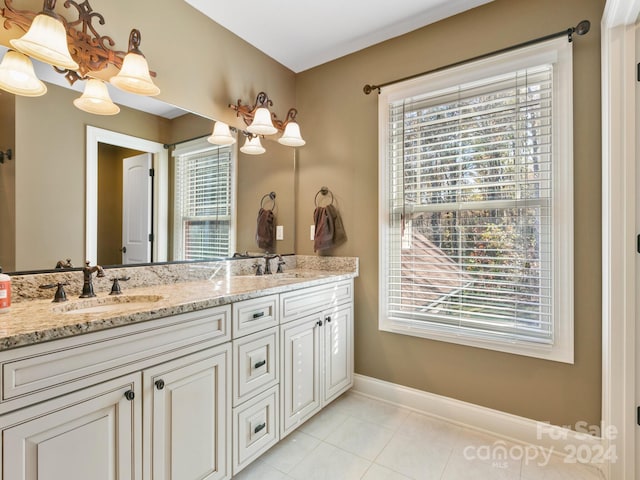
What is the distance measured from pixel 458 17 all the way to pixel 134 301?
249 cm

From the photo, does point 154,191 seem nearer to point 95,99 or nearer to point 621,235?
point 95,99

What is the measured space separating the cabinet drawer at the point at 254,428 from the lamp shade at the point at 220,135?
1.60 m

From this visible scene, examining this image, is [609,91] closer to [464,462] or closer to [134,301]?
[464,462]

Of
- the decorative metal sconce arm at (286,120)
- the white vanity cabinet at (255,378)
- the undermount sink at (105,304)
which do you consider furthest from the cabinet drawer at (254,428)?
the decorative metal sconce arm at (286,120)

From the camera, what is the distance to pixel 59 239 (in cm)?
146

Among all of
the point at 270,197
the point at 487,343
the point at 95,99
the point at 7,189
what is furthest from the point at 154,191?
the point at 487,343

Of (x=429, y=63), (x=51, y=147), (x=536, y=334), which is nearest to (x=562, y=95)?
(x=429, y=63)

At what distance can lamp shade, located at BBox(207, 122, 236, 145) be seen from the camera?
2.15 metres

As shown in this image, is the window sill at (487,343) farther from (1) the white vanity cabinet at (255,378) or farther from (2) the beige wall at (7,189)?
(2) the beige wall at (7,189)

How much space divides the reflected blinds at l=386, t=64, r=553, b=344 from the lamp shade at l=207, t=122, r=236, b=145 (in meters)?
1.13

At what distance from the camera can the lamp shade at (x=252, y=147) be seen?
7.79 ft

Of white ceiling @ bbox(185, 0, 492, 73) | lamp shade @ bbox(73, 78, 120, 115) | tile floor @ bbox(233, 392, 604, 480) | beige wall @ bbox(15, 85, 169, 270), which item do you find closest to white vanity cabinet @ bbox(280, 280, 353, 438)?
tile floor @ bbox(233, 392, 604, 480)

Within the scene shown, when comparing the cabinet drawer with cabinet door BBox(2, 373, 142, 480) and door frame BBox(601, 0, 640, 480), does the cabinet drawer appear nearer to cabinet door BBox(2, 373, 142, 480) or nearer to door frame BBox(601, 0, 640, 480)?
cabinet door BBox(2, 373, 142, 480)

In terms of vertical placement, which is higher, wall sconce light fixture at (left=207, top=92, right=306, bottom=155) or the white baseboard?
wall sconce light fixture at (left=207, top=92, right=306, bottom=155)
